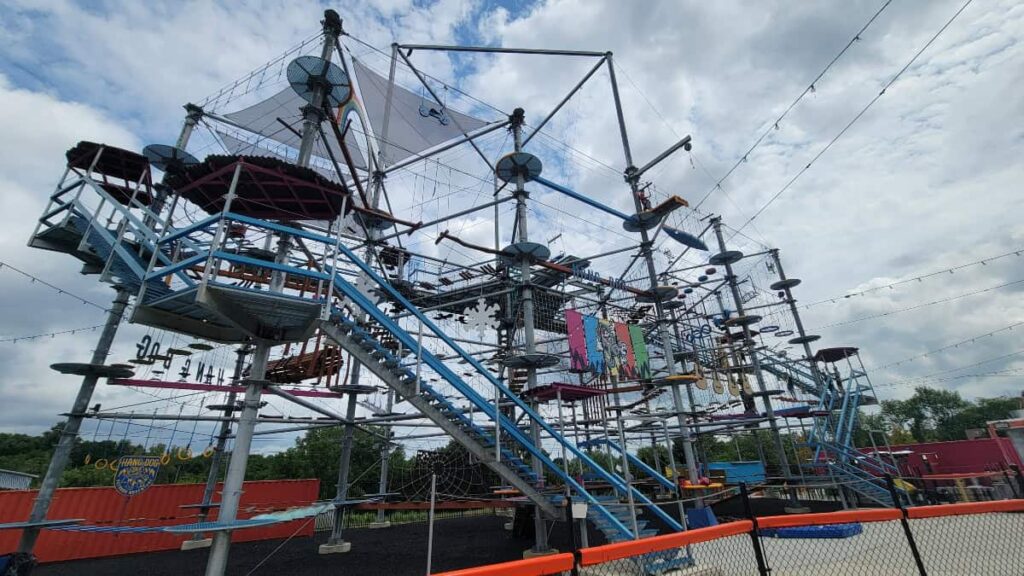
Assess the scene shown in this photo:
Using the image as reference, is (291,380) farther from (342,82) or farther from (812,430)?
(812,430)

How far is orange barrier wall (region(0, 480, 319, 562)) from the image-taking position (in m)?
13.2

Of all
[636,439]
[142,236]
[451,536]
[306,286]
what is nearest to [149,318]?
[142,236]

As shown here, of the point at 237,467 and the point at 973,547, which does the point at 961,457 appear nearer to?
the point at 973,547

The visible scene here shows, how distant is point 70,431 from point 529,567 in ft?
38.5

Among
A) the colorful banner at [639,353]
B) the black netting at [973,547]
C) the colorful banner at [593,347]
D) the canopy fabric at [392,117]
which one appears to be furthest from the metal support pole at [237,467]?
the canopy fabric at [392,117]

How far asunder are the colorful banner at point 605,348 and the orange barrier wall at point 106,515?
9.61 metres

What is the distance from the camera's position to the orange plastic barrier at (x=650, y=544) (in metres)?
3.80

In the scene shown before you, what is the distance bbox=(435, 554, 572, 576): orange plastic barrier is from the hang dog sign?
14421 mm

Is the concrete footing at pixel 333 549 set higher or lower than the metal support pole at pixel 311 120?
lower

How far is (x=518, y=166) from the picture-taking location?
13938 millimetres

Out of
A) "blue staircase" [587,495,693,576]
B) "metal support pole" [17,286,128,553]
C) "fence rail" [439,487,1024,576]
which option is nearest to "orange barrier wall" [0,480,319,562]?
"metal support pole" [17,286,128,553]

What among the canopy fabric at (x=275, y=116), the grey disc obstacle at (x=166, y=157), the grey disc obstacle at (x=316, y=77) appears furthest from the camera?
the canopy fabric at (x=275, y=116)

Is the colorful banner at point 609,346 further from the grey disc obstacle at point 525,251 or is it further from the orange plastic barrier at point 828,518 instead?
the orange plastic barrier at point 828,518

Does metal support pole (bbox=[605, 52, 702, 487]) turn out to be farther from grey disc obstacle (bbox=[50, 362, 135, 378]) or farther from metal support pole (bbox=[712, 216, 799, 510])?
grey disc obstacle (bbox=[50, 362, 135, 378])
